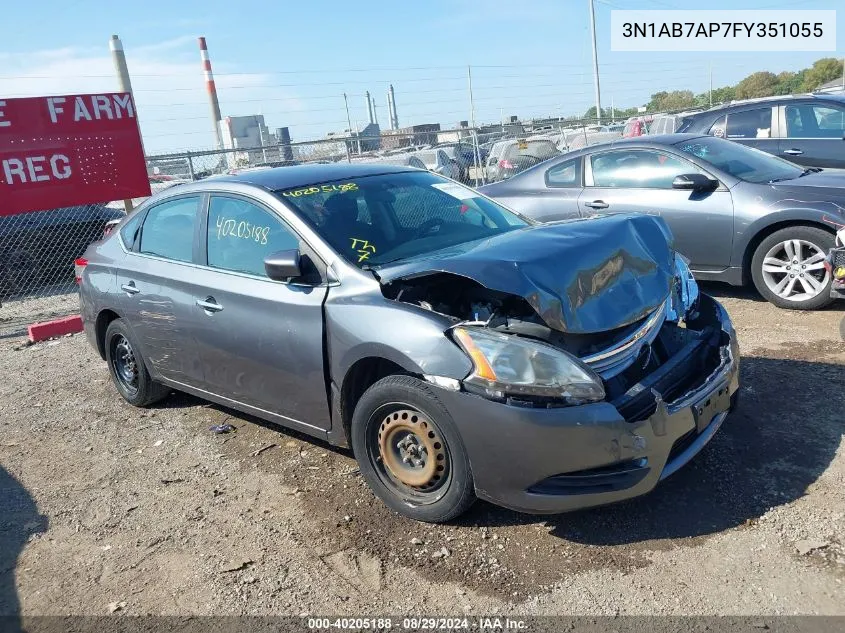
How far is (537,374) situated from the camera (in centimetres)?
298

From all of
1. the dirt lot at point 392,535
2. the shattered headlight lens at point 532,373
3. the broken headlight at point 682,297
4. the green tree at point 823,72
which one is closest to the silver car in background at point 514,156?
the dirt lot at point 392,535

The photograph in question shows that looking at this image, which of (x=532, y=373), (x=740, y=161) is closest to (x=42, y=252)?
(x=740, y=161)

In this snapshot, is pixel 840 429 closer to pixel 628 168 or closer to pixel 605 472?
pixel 605 472

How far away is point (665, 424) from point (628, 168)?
4655 millimetres

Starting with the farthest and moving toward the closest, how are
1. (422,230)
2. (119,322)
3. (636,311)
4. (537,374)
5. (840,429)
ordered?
(119,322) → (422,230) → (840,429) → (636,311) → (537,374)

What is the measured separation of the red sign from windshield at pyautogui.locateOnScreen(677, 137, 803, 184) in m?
7.19

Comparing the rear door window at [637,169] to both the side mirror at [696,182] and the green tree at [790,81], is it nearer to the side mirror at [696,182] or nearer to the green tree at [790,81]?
the side mirror at [696,182]

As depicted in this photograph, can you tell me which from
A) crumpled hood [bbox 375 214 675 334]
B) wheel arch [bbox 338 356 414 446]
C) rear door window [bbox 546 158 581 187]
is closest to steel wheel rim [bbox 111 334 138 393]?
wheel arch [bbox 338 356 414 446]

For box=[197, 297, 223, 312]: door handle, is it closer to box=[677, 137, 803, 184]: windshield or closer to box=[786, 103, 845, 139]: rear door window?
box=[677, 137, 803, 184]: windshield

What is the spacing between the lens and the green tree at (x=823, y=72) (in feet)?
172

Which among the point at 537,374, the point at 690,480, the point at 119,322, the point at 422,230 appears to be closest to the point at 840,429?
the point at 690,480

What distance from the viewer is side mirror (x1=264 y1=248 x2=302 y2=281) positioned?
3.65 metres

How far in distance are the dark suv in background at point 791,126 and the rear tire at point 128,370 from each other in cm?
781

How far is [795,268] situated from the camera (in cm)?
616
